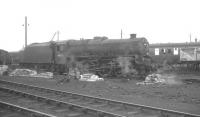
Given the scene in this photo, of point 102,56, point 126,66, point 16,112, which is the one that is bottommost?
point 16,112

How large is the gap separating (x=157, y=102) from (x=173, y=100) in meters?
0.87

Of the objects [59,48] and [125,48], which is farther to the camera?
[59,48]

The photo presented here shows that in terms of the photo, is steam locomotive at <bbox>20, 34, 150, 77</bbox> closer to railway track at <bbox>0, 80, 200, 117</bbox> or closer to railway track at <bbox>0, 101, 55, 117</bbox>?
railway track at <bbox>0, 80, 200, 117</bbox>

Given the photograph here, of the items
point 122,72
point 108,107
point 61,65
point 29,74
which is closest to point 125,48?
point 122,72

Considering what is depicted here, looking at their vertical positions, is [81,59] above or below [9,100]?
above

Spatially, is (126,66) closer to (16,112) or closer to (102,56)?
(102,56)

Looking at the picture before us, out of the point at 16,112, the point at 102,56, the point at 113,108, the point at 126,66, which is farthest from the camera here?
the point at 102,56

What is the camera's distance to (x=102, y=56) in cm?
2189

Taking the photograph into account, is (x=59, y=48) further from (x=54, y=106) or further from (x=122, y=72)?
(x=54, y=106)

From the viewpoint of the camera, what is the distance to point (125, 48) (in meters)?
21.3

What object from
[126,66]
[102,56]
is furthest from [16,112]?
[102,56]

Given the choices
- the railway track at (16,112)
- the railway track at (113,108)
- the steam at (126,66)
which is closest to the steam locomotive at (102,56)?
the steam at (126,66)

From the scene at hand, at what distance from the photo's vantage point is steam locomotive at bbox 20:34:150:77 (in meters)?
20.6

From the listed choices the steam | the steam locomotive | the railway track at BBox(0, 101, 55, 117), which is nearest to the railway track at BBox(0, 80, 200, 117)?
the railway track at BBox(0, 101, 55, 117)
